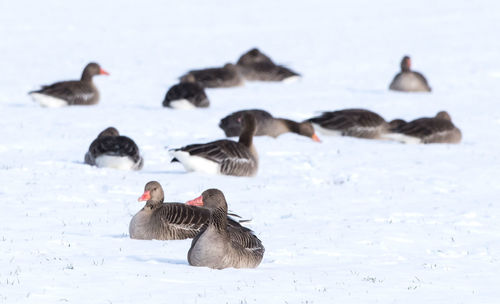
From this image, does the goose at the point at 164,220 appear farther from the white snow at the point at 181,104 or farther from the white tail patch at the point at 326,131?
the white snow at the point at 181,104

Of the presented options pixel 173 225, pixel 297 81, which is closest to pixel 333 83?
pixel 297 81

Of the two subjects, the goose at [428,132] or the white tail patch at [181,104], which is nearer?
the goose at [428,132]

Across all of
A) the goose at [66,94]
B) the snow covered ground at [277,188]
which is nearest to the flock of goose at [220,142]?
the goose at [66,94]

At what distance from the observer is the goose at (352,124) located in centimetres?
2522

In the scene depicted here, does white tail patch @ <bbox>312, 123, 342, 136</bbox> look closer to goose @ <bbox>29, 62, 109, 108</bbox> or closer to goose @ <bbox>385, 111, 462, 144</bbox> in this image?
goose @ <bbox>385, 111, 462, 144</bbox>

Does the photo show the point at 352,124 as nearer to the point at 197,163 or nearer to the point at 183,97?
the point at 183,97

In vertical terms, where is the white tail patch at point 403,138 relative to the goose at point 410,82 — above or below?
below

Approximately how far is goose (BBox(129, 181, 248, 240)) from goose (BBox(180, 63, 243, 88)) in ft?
75.9

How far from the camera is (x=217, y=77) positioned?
119 feet

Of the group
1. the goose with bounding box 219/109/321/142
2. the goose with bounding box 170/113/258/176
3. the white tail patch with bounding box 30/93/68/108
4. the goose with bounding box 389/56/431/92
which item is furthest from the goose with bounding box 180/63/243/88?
the goose with bounding box 170/113/258/176

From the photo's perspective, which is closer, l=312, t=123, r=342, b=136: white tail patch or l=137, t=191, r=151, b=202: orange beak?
l=137, t=191, r=151, b=202: orange beak

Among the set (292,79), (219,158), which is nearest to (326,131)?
(219,158)

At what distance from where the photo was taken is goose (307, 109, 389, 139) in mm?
25219

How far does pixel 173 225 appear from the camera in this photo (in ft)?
42.0
